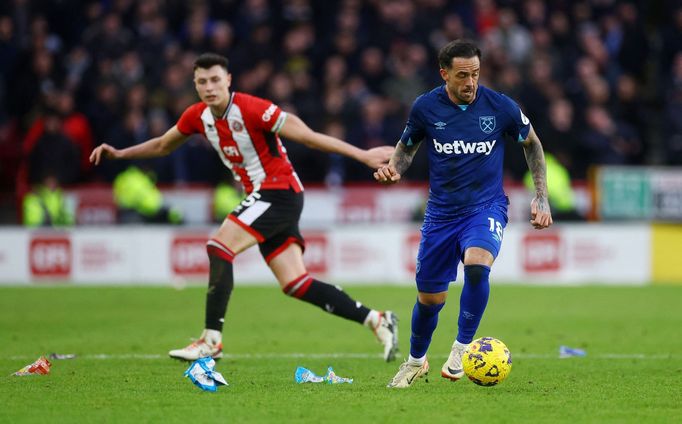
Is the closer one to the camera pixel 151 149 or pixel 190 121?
pixel 190 121

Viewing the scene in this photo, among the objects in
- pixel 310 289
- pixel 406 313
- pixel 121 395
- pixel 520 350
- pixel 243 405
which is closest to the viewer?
pixel 243 405

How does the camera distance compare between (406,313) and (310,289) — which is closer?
(310,289)

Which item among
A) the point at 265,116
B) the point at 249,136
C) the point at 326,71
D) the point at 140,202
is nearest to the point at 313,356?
the point at 249,136

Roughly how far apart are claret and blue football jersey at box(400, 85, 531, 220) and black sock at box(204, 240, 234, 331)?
218 centimetres

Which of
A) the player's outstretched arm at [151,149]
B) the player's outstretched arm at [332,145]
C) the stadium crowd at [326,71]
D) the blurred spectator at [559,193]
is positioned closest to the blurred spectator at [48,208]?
the stadium crowd at [326,71]

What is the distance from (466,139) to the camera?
8164 millimetres

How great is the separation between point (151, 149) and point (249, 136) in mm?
907

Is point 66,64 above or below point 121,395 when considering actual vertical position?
above

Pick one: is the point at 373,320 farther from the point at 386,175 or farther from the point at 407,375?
the point at 386,175

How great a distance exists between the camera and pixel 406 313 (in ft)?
46.4

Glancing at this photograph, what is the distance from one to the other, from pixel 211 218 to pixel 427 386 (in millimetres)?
11117

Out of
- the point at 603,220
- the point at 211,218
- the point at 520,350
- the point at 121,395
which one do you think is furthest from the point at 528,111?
the point at 121,395

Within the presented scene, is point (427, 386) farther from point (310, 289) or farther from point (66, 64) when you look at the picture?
point (66, 64)

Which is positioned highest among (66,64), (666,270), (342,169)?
(66,64)
